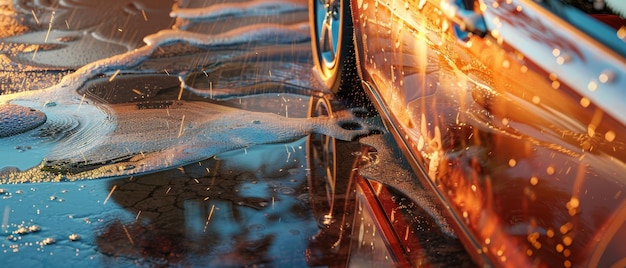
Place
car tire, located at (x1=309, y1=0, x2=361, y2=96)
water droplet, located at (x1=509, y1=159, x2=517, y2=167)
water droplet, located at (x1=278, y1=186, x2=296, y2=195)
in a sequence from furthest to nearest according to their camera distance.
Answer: car tire, located at (x1=309, y1=0, x2=361, y2=96) < water droplet, located at (x1=278, y1=186, x2=296, y2=195) < water droplet, located at (x1=509, y1=159, x2=517, y2=167)

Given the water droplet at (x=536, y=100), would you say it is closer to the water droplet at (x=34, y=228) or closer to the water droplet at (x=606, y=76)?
the water droplet at (x=606, y=76)

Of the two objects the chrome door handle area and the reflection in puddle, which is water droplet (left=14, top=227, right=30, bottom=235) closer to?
the reflection in puddle

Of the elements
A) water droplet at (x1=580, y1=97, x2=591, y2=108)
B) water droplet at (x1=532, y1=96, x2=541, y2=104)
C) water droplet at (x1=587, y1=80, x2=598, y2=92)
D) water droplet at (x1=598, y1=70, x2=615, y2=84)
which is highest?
water droplet at (x1=598, y1=70, x2=615, y2=84)

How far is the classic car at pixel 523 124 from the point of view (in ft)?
5.46

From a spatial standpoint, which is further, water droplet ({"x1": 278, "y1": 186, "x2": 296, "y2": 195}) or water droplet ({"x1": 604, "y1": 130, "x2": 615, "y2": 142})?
water droplet ({"x1": 278, "y1": 186, "x2": 296, "y2": 195})

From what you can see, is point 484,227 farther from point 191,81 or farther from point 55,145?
point 191,81

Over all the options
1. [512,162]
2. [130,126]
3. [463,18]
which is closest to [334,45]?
[130,126]

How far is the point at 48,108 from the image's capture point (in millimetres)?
4840

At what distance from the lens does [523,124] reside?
6.59 feet

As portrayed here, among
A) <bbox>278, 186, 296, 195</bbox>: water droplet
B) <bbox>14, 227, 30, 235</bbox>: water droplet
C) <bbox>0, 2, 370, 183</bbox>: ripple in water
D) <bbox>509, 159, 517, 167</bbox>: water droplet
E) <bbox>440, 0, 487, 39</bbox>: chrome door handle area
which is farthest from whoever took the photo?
<bbox>0, 2, 370, 183</bbox>: ripple in water

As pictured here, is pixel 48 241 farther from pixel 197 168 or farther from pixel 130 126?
pixel 130 126

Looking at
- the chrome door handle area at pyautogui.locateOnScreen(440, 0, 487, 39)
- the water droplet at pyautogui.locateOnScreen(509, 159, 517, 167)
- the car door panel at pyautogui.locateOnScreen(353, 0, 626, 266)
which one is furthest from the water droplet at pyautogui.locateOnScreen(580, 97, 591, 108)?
the chrome door handle area at pyautogui.locateOnScreen(440, 0, 487, 39)

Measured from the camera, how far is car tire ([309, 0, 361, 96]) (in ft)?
15.5

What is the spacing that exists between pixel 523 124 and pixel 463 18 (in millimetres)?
503
